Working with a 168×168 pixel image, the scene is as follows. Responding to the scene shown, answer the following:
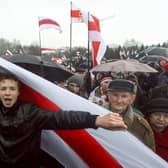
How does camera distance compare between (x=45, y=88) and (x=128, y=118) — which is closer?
(x=45, y=88)

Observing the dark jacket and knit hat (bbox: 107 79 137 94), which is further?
Result: knit hat (bbox: 107 79 137 94)

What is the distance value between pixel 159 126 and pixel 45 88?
4.49 ft

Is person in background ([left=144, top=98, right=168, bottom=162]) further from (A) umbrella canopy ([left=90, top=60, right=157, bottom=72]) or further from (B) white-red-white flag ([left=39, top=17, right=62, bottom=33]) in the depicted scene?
(B) white-red-white flag ([left=39, top=17, right=62, bottom=33])

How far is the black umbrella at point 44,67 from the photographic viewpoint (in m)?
5.01

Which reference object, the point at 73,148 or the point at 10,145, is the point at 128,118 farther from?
the point at 10,145

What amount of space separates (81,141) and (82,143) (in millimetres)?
14

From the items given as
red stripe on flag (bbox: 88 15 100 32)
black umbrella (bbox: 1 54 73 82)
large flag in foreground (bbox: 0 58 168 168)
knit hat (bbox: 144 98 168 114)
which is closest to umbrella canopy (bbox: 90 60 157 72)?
black umbrella (bbox: 1 54 73 82)

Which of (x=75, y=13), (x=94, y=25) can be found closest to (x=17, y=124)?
(x=94, y=25)

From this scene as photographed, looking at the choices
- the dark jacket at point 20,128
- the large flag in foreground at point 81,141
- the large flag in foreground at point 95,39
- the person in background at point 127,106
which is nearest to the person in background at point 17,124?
the dark jacket at point 20,128

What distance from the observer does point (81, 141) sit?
2.78m

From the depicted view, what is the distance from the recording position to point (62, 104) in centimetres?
273

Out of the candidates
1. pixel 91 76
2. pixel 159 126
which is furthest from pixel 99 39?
pixel 159 126

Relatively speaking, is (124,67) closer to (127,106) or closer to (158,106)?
(158,106)

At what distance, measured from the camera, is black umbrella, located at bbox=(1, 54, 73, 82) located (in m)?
5.01
